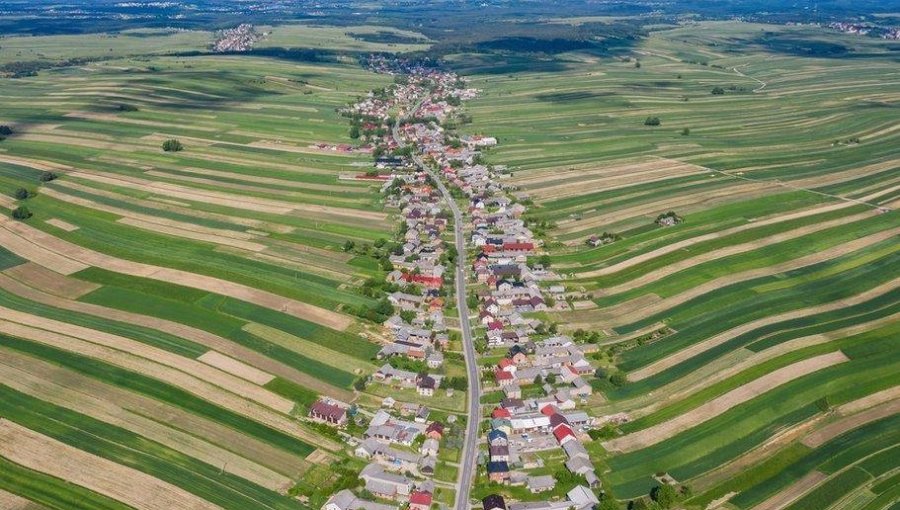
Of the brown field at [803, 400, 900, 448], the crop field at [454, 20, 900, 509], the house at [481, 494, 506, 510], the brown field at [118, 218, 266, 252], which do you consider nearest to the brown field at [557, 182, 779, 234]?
the crop field at [454, 20, 900, 509]

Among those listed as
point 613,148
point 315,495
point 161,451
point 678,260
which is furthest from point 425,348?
point 613,148

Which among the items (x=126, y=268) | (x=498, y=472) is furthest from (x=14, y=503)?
(x=126, y=268)

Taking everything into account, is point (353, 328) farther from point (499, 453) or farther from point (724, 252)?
point (724, 252)

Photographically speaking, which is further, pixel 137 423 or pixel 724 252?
pixel 724 252

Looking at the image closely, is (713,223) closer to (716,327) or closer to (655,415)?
(716,327)

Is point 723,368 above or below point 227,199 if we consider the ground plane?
below

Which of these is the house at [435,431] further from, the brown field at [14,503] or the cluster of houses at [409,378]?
the brown field at [14,503]

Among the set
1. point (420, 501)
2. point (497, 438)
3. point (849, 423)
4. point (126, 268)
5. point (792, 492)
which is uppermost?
point (126, 268)
